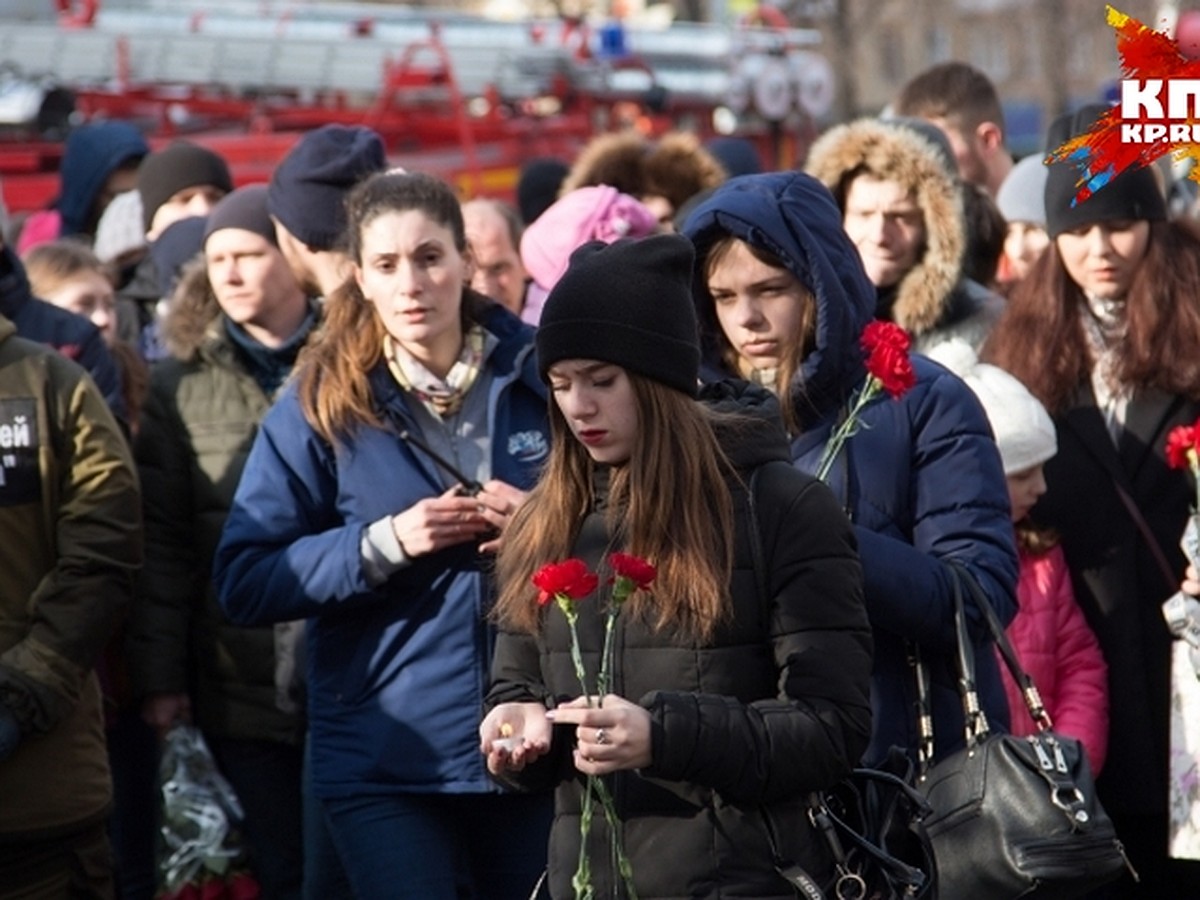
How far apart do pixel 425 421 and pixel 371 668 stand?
571 mm

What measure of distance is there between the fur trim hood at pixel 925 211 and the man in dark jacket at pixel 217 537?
61.1 inches

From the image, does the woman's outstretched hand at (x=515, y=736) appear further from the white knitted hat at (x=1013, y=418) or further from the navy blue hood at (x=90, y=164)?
the navy blue hood at (x=90, y=164)

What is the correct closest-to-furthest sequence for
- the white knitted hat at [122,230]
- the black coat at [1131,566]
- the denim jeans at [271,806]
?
the black coat at [1131,566] < the denim jeans at [271,806] < the white knitted hat at [122,230]

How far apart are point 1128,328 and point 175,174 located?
3.93 meters

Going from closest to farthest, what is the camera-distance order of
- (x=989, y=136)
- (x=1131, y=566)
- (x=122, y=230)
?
(x=1131, y=566) < (x=989, y=136) < (x=122, y=230)

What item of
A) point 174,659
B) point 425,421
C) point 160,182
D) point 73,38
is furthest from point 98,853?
point 73,38

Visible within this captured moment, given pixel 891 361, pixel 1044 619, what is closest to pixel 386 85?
pixel 1044 619

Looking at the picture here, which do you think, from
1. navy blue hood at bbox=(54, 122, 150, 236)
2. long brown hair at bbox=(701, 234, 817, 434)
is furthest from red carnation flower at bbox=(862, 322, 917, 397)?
navy blue hood at bbox=(54, 122, 150, 236)

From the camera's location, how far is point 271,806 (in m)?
6.11

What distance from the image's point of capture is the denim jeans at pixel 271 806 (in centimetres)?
607

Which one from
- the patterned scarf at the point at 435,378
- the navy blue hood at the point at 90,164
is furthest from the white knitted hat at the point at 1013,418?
the navy blue hood at the point at 90,164

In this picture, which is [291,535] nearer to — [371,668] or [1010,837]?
[371,668]

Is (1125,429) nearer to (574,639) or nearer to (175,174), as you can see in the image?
(574,639)

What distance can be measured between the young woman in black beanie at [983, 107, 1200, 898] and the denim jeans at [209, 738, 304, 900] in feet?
6.76
